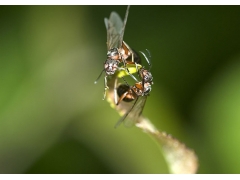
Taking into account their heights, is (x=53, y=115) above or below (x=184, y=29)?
below

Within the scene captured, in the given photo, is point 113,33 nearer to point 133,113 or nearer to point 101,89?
point 133,113

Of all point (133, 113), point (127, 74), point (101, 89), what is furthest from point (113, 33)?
point (101, 89)

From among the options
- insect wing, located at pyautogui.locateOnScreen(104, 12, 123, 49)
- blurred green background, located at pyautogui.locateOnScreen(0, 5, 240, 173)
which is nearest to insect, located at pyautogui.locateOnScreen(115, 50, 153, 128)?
insect wing, located at pyautogui.locateOnScreen(104, 12, 123, 49)

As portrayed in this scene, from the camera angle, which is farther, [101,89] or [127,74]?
[101,89]

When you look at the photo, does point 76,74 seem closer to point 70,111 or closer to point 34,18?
Result: point 70,111

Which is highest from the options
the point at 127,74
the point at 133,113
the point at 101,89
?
the point at 127,74

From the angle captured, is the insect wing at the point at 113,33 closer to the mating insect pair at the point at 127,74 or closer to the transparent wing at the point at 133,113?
the mating insect pair at the point at 127,74

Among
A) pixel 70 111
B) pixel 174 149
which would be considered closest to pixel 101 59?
pixel 70 111
